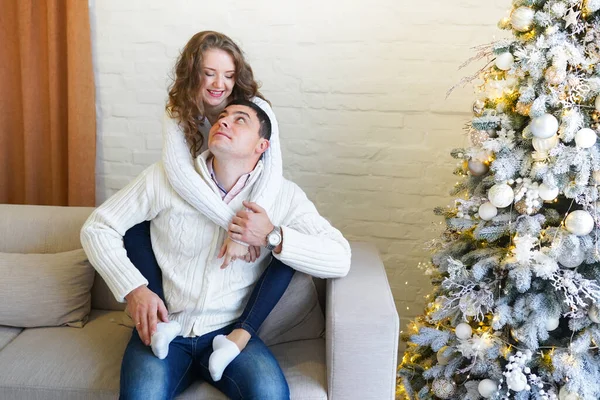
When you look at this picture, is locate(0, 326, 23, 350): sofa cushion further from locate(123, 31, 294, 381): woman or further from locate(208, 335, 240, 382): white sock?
locate(208, 335, 240, 382): white sock

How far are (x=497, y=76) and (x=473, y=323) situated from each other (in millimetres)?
736

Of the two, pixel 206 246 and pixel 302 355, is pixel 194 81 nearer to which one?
pixel 206 246

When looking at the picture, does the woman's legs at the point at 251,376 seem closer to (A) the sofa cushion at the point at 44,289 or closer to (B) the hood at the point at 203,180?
(B) the hood at the point at 203,180

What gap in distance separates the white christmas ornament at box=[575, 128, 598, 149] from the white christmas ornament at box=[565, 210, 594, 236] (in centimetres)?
18

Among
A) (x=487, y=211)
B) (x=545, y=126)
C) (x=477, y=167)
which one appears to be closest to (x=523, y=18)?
(x=545, y=126)

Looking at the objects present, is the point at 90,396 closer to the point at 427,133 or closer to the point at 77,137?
the point at 77,137

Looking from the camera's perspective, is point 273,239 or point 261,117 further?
point 261,117

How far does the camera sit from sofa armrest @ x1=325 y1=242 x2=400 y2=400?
1646 mm

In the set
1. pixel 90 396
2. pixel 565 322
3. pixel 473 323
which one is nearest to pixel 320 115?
pixel 473 323

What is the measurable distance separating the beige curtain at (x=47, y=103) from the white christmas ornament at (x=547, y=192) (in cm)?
178

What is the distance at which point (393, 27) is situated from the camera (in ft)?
7.70

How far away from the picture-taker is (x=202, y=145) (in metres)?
1.99

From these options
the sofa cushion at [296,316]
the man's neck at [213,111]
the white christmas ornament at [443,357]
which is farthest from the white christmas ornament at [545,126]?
the man's neck at [213,111]

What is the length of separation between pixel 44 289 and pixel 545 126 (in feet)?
5.24
